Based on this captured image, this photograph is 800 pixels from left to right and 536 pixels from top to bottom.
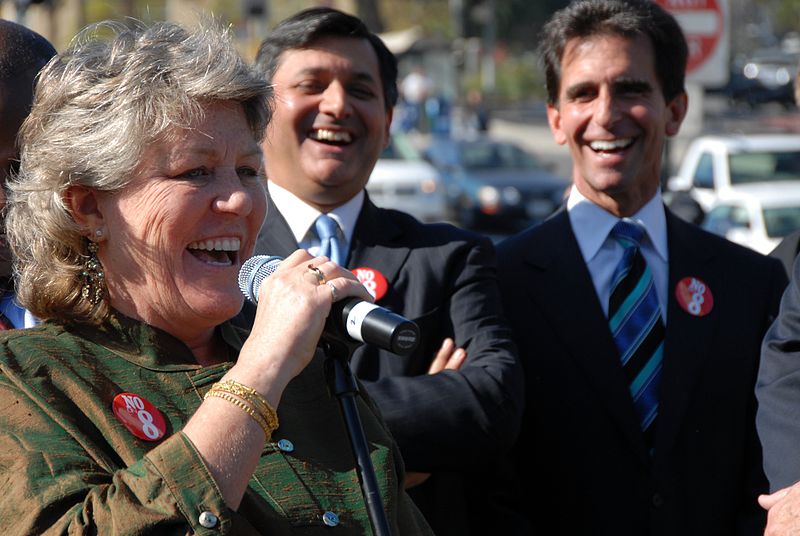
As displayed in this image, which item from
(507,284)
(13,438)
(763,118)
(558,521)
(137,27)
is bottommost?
(763,118)

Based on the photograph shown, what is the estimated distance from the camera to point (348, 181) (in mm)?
4086

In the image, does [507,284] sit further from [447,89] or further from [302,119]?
[447,89]

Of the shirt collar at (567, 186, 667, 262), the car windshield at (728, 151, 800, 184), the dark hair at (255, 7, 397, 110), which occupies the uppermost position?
the dark hair at (255, 7, 397, 110)

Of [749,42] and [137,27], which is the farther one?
[749,42]

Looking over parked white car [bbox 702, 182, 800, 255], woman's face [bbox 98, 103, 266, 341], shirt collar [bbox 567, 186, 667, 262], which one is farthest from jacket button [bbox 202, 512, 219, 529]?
parked white car [bbox 702, 182, 800, 255]

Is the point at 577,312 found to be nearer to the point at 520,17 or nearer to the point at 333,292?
the point at 333,292

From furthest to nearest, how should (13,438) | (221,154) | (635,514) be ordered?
(635,514) < (221,154) < (13,438)

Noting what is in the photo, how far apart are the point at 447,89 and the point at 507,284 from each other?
113 ft

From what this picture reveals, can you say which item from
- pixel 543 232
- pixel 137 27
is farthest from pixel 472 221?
pixel 137 27

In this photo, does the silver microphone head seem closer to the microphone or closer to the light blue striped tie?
the microphone

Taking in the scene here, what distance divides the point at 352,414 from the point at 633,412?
5.49ft

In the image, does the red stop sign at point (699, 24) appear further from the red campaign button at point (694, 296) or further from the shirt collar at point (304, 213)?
the shirt collar at point (304, 213)

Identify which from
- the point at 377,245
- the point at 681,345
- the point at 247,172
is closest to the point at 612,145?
the point at 681,345

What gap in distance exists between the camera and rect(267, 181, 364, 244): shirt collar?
4023mm
